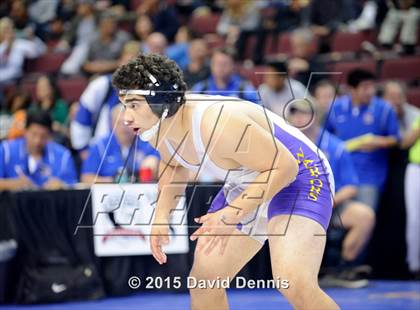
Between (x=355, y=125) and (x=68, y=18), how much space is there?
21.2 feet

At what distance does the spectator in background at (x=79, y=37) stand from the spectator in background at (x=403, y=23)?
393 cm

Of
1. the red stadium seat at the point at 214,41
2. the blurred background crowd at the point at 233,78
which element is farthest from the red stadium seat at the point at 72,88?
the red stadium seat at the point at 214,41

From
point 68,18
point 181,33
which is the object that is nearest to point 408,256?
point 181,33

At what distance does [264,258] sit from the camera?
→ 7.52m

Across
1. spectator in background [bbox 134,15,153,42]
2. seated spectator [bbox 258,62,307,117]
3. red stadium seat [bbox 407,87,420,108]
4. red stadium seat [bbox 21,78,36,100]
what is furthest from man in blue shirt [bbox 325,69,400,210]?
red stadium seat [bbox 21,78,36,100]

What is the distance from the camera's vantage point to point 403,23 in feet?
31.4

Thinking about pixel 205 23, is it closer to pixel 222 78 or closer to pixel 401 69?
pixel 401 69

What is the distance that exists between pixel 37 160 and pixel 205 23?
4744 millimetres

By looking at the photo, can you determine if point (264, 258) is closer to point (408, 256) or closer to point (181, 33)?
point (408, 256)

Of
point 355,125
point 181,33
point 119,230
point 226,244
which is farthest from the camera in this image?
point 181,33

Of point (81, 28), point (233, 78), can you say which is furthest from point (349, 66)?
point (81, 28)

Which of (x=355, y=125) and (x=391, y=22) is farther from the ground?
(x=391, y=22)

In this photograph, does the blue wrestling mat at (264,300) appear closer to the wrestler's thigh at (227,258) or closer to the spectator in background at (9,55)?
the wrestler's thigh at (227,258)

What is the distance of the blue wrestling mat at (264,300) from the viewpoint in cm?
658
